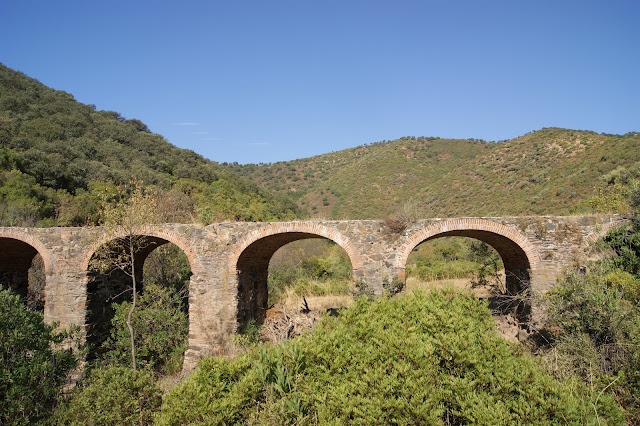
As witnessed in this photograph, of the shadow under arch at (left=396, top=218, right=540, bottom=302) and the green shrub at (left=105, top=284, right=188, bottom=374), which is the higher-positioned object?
the shadow under arch at (left=396, top=218, right=540, bottom=302)

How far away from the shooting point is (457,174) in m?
33.0

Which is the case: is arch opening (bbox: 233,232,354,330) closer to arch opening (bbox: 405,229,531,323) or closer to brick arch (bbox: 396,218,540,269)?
brick arch (bbox: 396,218,540,269)

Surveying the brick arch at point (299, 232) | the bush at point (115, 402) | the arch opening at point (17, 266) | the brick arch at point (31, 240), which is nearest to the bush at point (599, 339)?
the brick arch at point (299, 232)

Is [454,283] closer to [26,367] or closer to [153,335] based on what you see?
[153,335]

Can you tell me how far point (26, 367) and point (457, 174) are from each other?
31.7 metres

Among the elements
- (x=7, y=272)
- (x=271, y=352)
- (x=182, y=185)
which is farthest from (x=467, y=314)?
(x=182, y=185)

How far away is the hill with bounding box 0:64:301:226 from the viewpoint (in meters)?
18.0

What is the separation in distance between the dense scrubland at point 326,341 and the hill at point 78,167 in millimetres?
121

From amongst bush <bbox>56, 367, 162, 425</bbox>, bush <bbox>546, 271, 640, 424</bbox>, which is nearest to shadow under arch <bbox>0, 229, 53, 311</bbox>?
bush <bbox>56, 367, 162, 425</bbox>

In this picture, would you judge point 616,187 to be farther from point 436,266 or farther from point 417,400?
point 417,400

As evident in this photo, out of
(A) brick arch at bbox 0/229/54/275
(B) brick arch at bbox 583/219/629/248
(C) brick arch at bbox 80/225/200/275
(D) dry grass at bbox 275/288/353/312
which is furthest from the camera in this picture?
(D) dry grass at bbox 275/288/353/312

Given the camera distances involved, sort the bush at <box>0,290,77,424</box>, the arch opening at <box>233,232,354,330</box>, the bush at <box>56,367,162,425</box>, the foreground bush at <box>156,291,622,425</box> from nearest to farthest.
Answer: the foreground bush at <box>156,291,622,425</box> < the bush at <box>56,367,162,425</box> < the bush at <box>0,290,77,424</box> < the arch opening at <box>233,232,354,330</box>

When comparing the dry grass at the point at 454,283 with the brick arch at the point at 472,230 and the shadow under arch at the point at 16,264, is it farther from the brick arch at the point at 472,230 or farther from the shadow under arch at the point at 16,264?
the shadow under arch at the point at 16,264

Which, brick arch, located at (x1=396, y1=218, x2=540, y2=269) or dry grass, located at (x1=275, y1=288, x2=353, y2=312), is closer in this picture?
brick arch, located at (x1=396, y1=218, x2=540, y2=269)
